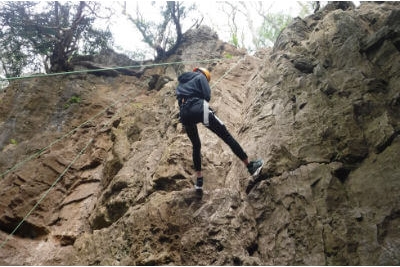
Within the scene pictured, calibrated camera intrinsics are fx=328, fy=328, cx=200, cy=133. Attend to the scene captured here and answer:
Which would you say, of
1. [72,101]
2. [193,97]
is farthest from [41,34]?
[193,97]

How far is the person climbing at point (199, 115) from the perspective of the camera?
5426 millimetres

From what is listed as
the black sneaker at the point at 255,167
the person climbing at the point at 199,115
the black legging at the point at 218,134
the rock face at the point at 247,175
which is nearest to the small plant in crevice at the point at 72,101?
the rock face at the point at 247,175

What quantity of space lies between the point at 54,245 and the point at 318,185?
591cm

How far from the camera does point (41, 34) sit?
1406 cm

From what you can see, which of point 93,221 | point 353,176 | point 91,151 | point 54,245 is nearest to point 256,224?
point 353,176

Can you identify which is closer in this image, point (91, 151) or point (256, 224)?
point (256, 224)

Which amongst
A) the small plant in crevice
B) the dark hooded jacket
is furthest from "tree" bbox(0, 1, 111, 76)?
the dark hooded jacket

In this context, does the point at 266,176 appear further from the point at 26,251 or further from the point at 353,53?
the point at 26,251

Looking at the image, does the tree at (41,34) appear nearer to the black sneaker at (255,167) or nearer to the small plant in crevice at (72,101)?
the small plant in crevice at (72,101)

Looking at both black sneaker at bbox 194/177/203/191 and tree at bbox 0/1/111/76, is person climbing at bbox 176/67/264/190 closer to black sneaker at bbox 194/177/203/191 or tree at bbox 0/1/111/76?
black sneaker at bbox 194/177/203/191

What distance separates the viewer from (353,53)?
7.06 metres

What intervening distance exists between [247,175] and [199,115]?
5.27 ft

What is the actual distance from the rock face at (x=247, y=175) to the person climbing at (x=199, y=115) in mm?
511

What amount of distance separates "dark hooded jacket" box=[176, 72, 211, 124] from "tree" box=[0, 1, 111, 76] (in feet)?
33.6
